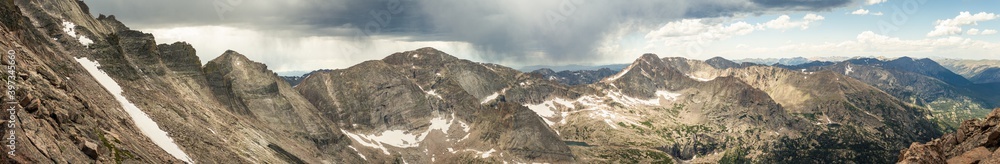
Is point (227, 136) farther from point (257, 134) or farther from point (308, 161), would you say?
point (308, 161)

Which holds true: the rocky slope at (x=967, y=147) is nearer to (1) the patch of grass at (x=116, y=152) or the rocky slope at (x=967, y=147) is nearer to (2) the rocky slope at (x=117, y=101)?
(2) the rocky slope at (x=117, y=101)

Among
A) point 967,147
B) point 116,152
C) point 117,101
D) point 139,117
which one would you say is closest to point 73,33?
point 117,101

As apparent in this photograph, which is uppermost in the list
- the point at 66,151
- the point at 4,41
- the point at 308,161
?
the point at 4,41

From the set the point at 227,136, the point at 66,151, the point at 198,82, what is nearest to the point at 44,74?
the point at 66,151

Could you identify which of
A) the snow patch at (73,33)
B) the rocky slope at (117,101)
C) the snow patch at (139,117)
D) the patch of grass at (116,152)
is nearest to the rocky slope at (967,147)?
the rocky slope at (117,101)

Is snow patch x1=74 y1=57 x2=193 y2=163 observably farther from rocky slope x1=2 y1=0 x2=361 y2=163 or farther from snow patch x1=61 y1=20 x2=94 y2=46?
snow patch x1=61 y1=20 x2=94 y2=46
